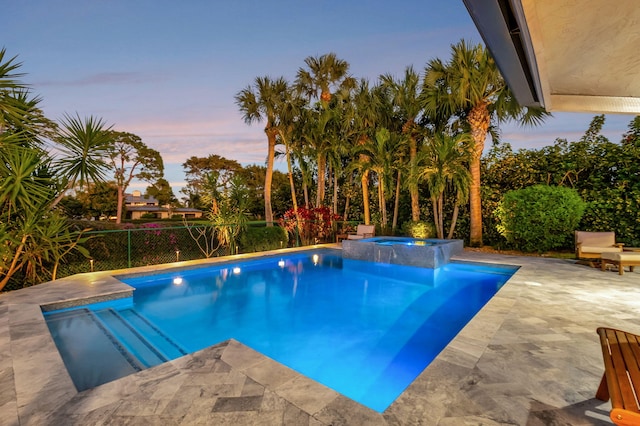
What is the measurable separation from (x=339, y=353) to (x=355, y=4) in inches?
486

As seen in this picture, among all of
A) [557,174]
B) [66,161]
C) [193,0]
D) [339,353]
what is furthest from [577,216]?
[193,0]

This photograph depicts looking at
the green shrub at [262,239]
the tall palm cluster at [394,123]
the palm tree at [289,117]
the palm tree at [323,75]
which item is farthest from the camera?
the palm tree at [323,75]

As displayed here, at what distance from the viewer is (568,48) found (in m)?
2.50

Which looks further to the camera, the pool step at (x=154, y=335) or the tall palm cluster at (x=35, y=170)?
the tall palm cluster at (x=35, y=170)

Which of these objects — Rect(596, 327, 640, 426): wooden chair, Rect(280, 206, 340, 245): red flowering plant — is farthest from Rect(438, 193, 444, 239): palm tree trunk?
Rect(596, 327, 640, 426): wooden chair

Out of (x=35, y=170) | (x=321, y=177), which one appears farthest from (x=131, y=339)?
(x=321, y=177)

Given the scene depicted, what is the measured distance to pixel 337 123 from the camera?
559 inches

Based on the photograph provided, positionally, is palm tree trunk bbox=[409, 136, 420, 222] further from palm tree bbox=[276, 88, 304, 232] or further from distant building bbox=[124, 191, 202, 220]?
distant building bbox=[124, 191, 202, 220]

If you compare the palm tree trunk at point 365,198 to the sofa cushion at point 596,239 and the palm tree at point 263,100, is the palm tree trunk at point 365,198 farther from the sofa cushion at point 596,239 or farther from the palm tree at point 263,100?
the sofa cushion at point 596,239

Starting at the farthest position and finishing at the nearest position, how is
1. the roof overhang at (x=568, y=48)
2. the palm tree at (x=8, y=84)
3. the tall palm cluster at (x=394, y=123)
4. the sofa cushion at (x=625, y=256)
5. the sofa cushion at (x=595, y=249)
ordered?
1. the tall palm cluster at (x=394, y=123)
2. the sofa cushion at (x=595, y=249)
3. the sofa cushion at (x=625, y=256)
4. the palm tree at (x=8, y=84)
5. the roof overhang at (x=568, y=48)

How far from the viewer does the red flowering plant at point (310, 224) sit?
1255cm

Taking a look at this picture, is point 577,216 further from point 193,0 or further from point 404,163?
point 193,0

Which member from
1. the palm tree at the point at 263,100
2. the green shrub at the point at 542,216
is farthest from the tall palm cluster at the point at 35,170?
the green shrub at the point at 542,216

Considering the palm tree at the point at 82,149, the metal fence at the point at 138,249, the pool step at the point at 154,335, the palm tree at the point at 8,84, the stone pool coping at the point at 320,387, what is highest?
the palm tree at the point at 8,84
